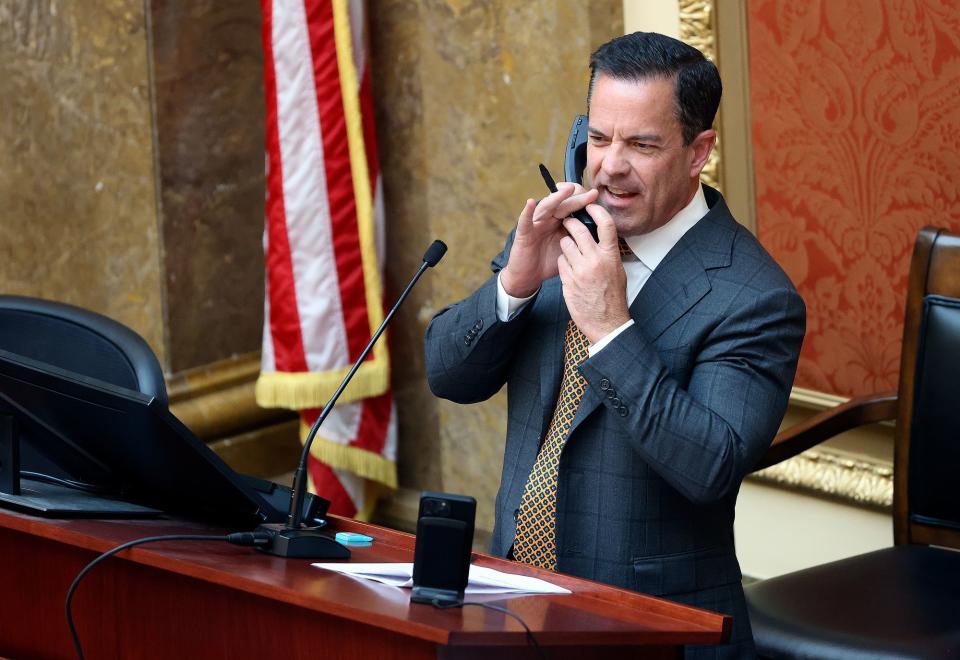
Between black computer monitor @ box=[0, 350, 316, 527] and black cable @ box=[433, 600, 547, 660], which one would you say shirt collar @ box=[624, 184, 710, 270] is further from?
black cable @ box=[433, 600, 547, 660]

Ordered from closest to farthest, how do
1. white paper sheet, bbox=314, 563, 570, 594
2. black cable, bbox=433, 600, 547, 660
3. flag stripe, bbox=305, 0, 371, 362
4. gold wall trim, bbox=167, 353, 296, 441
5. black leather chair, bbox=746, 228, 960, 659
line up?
1. black cable, bbox=433, 600, 547, 660
2. white paper sheet, bbox=314, 563, 570, 594
3. black leather chair, bbox=746, 228, 960, 659
4. flag stripe, bbox=305, 0, 371, 362
5. gold wall trim, bbox=167, 353, 296, 441

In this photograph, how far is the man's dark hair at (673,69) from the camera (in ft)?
6.70

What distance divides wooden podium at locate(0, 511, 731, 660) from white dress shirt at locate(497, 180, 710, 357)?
0.43 m

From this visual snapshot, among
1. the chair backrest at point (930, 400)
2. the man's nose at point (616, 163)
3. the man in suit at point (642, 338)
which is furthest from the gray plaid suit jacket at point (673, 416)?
the chair backrest at point (930, 400)

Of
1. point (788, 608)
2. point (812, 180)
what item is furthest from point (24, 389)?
point (812, 180)

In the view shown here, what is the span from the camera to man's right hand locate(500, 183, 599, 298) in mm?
2025

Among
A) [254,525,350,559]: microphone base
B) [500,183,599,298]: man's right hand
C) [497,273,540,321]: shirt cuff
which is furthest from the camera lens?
[497,273,540,321]: shirt cuff

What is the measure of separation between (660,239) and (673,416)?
1.09ft

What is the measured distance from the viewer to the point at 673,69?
2045mm

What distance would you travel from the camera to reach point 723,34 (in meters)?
3.34

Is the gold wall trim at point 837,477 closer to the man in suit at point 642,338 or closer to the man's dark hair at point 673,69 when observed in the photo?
the man in suit at point 642,338

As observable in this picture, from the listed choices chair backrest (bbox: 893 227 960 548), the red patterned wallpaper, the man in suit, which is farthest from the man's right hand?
the red patterned wallpaper

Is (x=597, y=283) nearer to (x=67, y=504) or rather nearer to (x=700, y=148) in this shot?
(x=700, y=148)

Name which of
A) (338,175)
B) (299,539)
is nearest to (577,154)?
(299,539)
